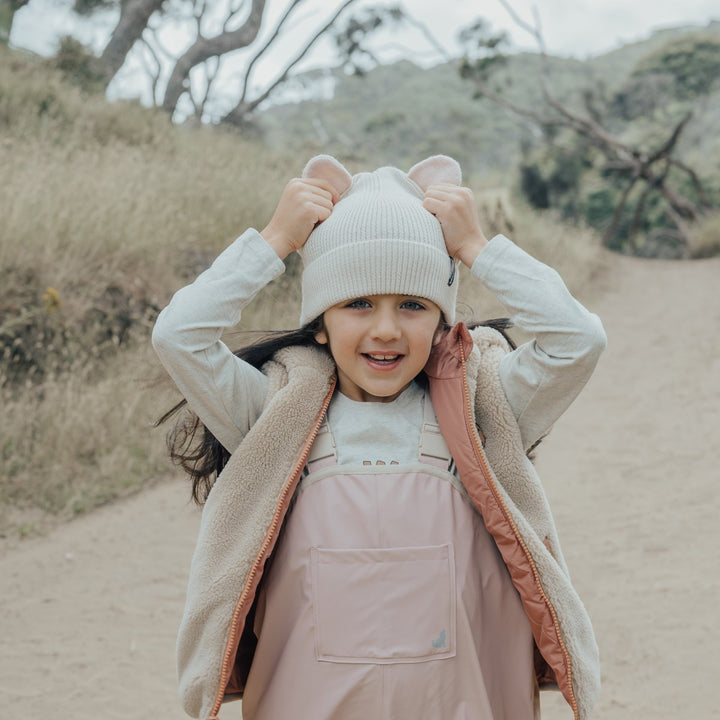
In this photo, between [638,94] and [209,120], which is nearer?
[209,120]

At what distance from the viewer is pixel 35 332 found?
5.38m

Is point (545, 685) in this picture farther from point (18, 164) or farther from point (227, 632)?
point (18, 164)

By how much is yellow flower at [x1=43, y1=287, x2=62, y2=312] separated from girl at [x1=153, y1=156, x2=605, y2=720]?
388 cm

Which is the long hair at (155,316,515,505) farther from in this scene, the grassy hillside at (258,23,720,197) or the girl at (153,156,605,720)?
the grassy hillside at (258,23,720,197)

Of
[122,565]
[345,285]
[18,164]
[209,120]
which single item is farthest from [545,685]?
[209,120]

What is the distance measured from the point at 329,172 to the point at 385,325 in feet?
1.28

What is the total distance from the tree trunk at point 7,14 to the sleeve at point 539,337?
41.2ft

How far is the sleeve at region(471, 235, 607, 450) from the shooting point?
1.68m

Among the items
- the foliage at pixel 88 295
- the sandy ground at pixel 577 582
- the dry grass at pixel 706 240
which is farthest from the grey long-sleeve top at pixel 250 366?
the dry grass at pixel 706 240

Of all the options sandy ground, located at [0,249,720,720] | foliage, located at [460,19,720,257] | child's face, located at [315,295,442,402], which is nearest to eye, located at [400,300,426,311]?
child's face, located at [315,295,442,402]

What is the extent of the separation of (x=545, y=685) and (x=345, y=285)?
0.93 meters

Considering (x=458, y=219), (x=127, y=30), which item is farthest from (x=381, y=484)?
(x=127, y=30)

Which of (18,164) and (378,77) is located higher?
(378,77)

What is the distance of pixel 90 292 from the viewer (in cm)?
575
